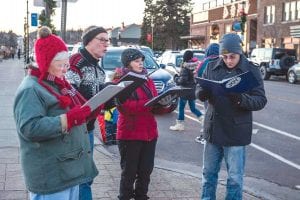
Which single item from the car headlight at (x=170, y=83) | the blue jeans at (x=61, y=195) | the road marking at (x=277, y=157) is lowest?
the road marking at (x=277, y=157)

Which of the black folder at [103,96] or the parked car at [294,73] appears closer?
the black folder at [103,96]

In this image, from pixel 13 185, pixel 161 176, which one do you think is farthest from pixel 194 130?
pixel 13 185

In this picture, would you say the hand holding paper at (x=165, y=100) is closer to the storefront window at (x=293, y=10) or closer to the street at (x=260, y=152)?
the street at (x=260, y=152)

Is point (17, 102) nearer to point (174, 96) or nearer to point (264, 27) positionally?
A: point (174, 96)

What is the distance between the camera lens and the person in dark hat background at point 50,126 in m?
3.06

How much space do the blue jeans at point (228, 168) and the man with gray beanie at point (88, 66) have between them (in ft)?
3.93

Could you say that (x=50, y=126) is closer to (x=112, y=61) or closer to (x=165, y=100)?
(x=165, y=100)

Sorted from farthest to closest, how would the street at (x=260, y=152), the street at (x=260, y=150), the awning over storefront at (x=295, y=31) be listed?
the awning over storefront at (x=295, y=31) < the street at (x=260, y=150) < the street at (x=260, y=152)

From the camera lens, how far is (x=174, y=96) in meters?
4.55

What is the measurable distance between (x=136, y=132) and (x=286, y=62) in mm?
26716

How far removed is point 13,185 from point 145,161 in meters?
1.86

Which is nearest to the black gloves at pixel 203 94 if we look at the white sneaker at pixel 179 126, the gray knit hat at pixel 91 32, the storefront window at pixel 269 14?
the gray knit hat at pixel 91 32

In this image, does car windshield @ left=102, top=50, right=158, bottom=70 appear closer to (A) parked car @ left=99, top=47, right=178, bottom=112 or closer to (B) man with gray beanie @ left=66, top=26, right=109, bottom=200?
(A) parked car @ left=99, top=47, right=178, bottom=112

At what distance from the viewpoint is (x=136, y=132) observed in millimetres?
4980
